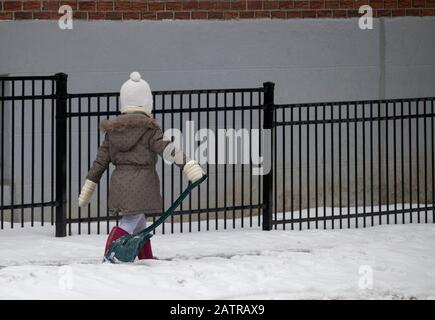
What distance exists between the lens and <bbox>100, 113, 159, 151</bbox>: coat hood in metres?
11.2

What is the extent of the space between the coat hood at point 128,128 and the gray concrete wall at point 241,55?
11.2 feet

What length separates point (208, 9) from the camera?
49.4 feet

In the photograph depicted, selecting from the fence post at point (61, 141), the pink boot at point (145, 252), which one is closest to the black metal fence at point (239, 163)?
the fence post at point (61, 141)

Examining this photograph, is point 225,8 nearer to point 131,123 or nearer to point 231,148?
point 231,148

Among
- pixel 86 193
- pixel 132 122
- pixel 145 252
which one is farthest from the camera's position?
pixel 145 252

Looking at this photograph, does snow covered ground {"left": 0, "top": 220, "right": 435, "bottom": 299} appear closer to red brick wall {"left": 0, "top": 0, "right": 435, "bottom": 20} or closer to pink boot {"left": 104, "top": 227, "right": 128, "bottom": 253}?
pink boot {"left": 104, "top": 227, "right": 128, "bottom": 253}

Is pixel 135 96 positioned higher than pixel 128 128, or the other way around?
pixel 135 96

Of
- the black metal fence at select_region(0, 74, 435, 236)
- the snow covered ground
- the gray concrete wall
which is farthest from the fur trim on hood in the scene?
the gray concrete wall

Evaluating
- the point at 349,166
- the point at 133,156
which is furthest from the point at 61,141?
the point at 349,166

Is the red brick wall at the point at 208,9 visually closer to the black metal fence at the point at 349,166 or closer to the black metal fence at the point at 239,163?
the black metal fence at the point at 239,163

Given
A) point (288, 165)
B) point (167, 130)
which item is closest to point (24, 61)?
point (167, 130)

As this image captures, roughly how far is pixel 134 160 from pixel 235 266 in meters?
1.24

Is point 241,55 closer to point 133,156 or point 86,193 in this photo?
point 133,156

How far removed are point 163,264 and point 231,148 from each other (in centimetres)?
368
